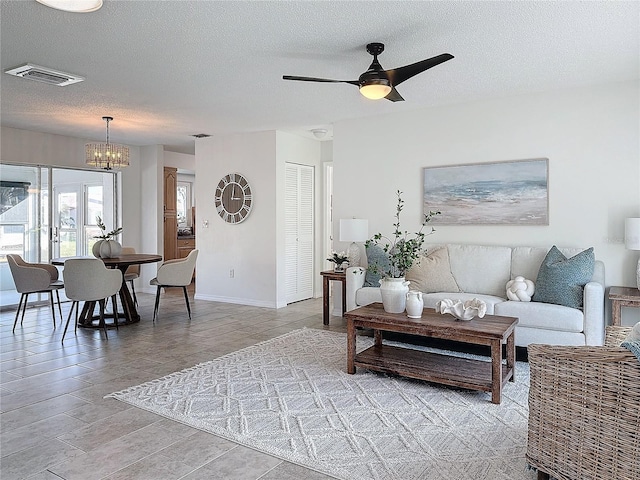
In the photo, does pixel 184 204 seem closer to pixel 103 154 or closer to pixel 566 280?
pixel 103 154

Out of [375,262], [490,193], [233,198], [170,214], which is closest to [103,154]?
[233,198]

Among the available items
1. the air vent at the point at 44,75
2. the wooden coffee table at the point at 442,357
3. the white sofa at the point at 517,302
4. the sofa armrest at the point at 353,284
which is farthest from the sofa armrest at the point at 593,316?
the air vent at the point at 44,75

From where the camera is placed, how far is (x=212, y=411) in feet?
9.64

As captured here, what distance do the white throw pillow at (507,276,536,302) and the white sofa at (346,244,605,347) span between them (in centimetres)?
8

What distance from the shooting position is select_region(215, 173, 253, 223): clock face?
6777mm

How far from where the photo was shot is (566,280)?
153 inches

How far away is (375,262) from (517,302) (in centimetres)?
155

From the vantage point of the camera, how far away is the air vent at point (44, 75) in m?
3.78

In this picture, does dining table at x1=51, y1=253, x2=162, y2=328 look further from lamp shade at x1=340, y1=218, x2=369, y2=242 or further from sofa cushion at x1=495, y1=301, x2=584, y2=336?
sofa cushion at x1=495, y1=301, x2=584, y2=336

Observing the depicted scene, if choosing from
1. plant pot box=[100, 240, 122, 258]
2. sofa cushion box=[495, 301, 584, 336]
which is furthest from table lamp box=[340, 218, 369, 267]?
plant pot box=[100, 240, 122, 258]

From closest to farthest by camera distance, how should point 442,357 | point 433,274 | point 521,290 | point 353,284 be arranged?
point 442,357
point 521,290
point 433,274
point 353,284

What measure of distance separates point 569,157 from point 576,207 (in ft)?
1.60

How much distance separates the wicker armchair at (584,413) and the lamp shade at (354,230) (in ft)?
10.8

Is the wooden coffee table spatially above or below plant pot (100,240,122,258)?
below
